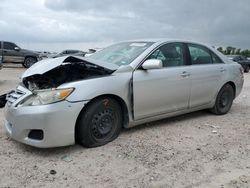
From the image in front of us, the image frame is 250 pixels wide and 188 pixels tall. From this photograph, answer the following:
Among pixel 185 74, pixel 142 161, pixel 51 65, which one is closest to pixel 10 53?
pixel 185 74

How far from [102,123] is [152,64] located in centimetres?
112

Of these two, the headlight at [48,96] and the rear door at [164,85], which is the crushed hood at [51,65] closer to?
the headlight at [48,96]

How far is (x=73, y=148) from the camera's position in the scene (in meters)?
4.11

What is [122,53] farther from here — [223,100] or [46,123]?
[223,100]

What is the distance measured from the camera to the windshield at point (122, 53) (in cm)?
477

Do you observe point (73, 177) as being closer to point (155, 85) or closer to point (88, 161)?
point (88, 161)

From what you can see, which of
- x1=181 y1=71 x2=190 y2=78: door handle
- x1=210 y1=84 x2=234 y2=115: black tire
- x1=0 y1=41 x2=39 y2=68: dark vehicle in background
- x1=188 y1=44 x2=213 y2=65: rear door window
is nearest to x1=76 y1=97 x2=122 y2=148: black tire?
x1=181 y1=71 x2=190 y2=78: door handle

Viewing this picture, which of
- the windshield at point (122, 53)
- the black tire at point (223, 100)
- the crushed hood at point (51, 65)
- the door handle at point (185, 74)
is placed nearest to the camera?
the crushed hood at point (51, 65)

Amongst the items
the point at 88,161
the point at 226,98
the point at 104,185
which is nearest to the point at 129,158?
the point at 88,161

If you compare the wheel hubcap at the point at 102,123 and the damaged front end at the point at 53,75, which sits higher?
the damaged front end at the point at 53,75

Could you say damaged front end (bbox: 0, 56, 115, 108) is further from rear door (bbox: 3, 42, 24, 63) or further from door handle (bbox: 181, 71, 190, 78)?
rear door (bbox: 3, 42, 24, 63)

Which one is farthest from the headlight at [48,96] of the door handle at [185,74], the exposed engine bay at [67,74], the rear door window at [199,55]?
the rear door window at [199,55]

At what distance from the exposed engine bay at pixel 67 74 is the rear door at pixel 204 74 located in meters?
1.83

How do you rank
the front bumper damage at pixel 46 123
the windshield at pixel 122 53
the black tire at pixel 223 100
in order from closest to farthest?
the front bumper damage at pixel 46 123, the windshield at pixel 122 53, the black tire at pixel 223 100
